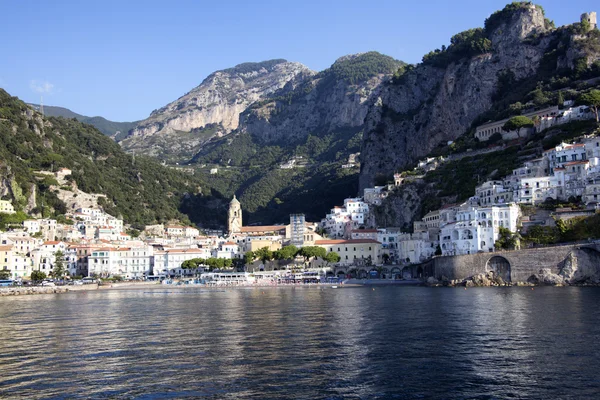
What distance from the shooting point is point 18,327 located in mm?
35156

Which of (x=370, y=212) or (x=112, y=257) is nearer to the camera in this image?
(x=112, y=257)

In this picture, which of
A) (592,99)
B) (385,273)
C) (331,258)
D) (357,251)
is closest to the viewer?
(385,273)

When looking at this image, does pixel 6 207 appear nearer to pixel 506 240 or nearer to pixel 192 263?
pixel 192 263

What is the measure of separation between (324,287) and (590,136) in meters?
36.6

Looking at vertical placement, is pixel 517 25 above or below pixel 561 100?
above

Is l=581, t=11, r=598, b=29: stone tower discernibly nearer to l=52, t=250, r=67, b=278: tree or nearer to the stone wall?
the stone wall

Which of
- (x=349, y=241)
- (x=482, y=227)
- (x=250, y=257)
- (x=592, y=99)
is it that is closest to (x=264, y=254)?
(x=250, y=257)

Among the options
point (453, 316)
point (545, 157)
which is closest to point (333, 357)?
point (453, 316)

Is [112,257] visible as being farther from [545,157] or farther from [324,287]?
[545,157]

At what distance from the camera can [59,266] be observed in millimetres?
83500

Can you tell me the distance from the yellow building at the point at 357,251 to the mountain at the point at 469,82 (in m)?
29.5

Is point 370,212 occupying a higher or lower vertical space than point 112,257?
higher

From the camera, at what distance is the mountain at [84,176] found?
4070 inches

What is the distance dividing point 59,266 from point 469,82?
7453 centimetres
